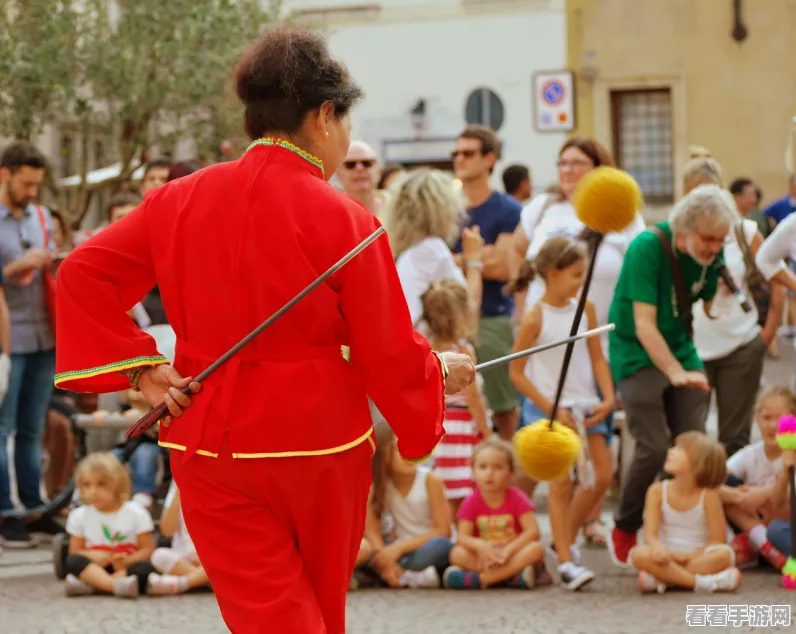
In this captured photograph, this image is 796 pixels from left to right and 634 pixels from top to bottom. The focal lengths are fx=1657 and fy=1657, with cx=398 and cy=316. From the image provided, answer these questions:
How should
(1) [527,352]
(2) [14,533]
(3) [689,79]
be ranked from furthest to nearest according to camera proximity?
(3) [689,79] → (2) [14,533] → (1) [527,352]

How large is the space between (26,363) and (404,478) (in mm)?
2302

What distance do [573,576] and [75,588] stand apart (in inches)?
89.5

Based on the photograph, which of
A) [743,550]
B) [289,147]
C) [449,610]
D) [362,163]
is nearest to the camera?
[289,147]

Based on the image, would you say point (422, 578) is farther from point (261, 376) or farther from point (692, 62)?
point (692, 62)

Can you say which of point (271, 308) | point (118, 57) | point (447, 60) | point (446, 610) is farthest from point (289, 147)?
point (447, 60)

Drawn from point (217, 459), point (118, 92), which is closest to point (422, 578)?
point (217, 459)

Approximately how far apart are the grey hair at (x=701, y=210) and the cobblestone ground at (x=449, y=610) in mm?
1630

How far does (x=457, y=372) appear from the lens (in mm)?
4246

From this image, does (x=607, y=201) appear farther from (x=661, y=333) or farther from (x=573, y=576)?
(x=573, y=576)

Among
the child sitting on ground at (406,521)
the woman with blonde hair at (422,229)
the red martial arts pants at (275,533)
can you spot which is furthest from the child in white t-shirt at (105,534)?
the red martial arts pants at (275,533)

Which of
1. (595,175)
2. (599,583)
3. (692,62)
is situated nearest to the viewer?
(595,175)

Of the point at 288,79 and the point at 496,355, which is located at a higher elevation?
the point at 288,79

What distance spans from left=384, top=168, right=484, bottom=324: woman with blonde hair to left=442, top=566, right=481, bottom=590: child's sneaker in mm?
1255

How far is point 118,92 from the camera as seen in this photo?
64.9ft
